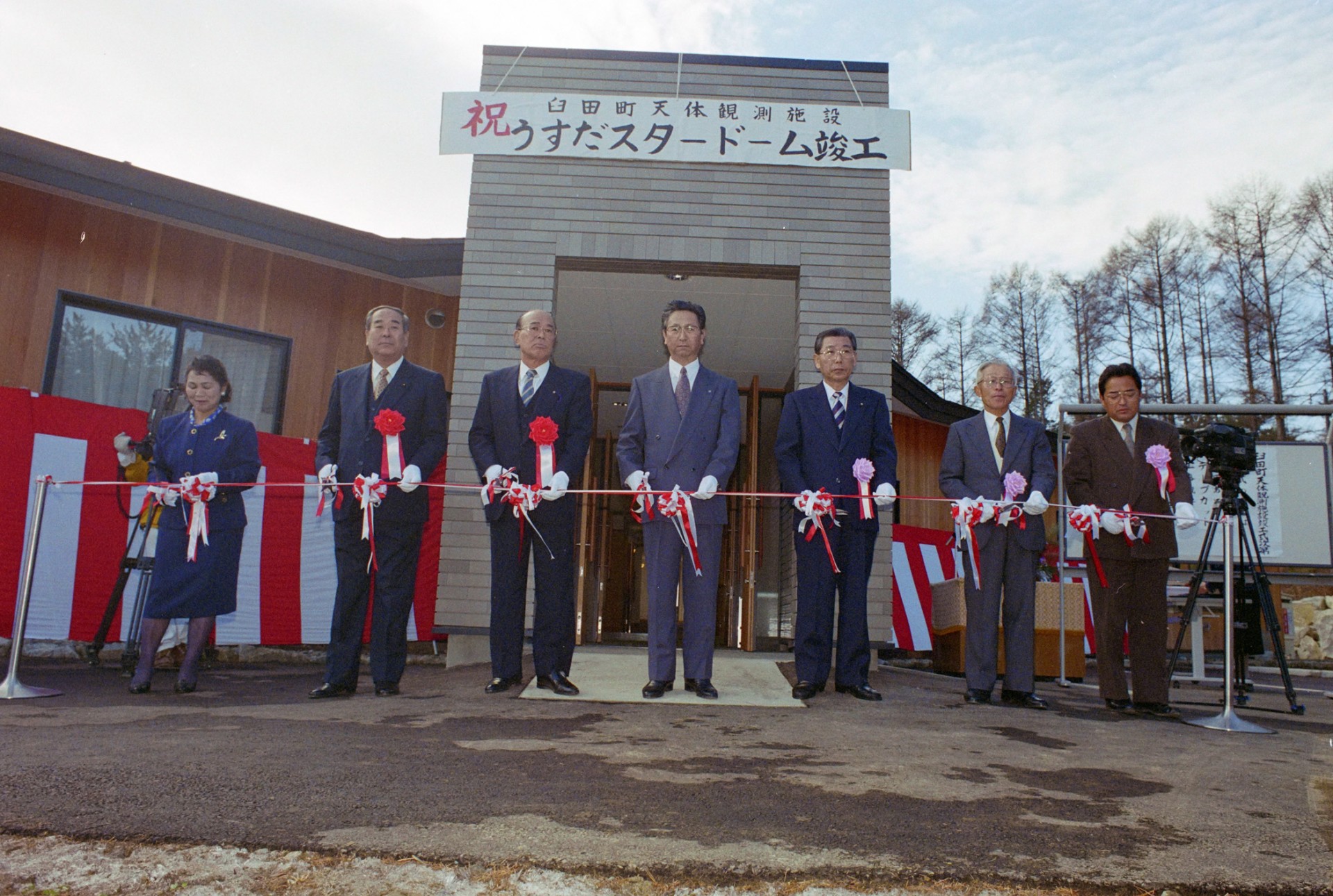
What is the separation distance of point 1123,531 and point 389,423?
344cm

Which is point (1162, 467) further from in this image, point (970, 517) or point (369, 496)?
point (369, 496)

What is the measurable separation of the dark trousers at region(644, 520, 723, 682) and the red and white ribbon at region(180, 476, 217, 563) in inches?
79.2

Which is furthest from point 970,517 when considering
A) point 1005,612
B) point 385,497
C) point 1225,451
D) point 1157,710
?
point 385,497

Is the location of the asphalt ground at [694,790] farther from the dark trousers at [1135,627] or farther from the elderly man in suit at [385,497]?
the dark trousers at [1135,627]

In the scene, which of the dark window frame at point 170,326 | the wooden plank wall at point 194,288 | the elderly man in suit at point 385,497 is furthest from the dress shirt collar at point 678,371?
the wooden plank wall at point 194,288

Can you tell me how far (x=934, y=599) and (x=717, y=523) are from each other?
11.1 feet

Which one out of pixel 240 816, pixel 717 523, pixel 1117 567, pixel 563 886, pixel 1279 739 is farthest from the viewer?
pixel 1117 567

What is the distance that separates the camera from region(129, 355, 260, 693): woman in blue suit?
4109 millimetres

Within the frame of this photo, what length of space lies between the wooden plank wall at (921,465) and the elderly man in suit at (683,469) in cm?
682

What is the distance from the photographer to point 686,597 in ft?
12.9

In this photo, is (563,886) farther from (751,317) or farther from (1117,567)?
(751,317)

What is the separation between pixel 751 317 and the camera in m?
7.36

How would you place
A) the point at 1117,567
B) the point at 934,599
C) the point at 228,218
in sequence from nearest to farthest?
the point at 1117,567
the point at 228,218
the point at 934,599

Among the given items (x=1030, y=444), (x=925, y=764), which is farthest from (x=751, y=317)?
(x=925, y=764)
